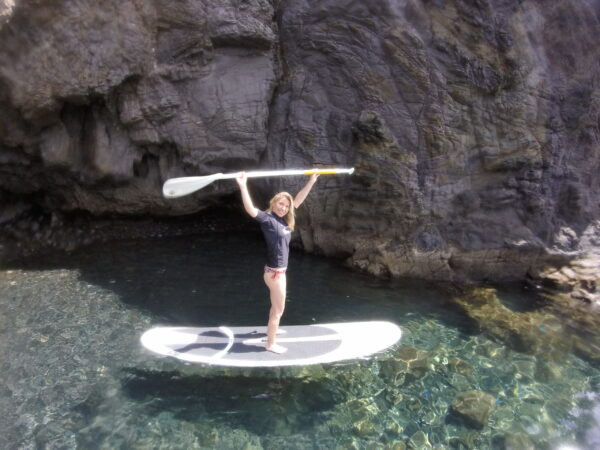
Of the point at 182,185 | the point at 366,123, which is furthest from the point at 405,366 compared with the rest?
the point at 366,123

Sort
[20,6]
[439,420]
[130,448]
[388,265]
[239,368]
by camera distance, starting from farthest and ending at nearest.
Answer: [388,265]
[20,6]
[239,368]
[439,420]
[130,448]

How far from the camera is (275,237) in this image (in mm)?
4875

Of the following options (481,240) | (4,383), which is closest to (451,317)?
(481,240)

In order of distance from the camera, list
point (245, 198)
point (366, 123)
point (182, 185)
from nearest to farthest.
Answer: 1. point (245, 198)
2. point (182, 185)
3. point (366, 123)

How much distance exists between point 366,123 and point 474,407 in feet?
17.1

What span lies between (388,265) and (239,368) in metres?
4.04

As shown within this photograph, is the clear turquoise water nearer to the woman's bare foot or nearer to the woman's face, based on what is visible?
the woman's bare foot

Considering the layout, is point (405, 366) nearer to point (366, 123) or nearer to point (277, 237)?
point (277, 237)

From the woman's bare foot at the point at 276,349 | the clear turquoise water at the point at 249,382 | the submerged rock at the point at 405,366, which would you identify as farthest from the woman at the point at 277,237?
the submerged rock at the point at 405,366

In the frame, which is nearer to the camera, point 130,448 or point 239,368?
point 130,448

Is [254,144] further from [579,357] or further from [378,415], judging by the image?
[579,357]

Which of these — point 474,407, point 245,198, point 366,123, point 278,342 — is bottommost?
point 474,407

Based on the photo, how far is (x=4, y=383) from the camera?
4.92 m

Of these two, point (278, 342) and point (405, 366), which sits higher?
point (278, 342)
